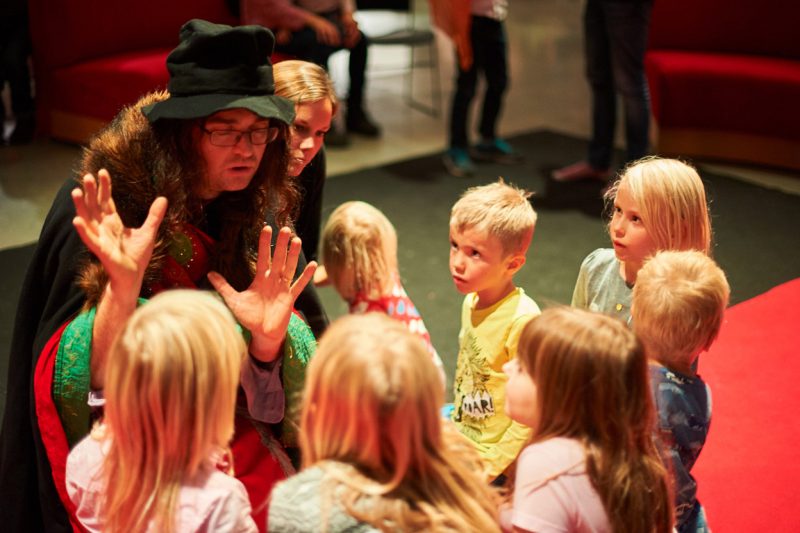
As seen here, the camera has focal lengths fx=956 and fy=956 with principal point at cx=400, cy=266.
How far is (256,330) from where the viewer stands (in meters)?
2.15

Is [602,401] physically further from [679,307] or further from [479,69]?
[479,69]

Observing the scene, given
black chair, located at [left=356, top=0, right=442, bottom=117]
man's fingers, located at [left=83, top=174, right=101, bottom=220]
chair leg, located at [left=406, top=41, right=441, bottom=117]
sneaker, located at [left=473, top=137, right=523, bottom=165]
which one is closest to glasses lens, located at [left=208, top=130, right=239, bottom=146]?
man's fingers, located at [left=83, top=174, right=101, bottom=220]

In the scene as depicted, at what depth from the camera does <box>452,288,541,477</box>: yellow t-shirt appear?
2396 millimetres

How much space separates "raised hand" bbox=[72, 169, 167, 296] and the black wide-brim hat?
9.4 inches

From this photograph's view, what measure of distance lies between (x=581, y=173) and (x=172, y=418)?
4.28m

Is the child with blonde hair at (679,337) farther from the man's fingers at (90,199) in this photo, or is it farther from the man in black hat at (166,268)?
the man's fingers at (90,199)

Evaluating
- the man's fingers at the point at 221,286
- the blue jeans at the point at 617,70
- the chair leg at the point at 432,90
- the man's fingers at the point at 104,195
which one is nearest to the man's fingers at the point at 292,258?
the man's fingers at the point at 221,286

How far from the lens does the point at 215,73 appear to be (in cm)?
212

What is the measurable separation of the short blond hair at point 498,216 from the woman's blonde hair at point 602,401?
711 millimetres

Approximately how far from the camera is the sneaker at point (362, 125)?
20.5ft

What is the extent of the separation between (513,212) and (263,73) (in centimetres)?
74

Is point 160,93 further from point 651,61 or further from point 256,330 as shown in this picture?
point 651,61

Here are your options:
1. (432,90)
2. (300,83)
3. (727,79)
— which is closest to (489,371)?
(300,83)

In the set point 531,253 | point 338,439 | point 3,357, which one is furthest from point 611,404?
point 531,253
